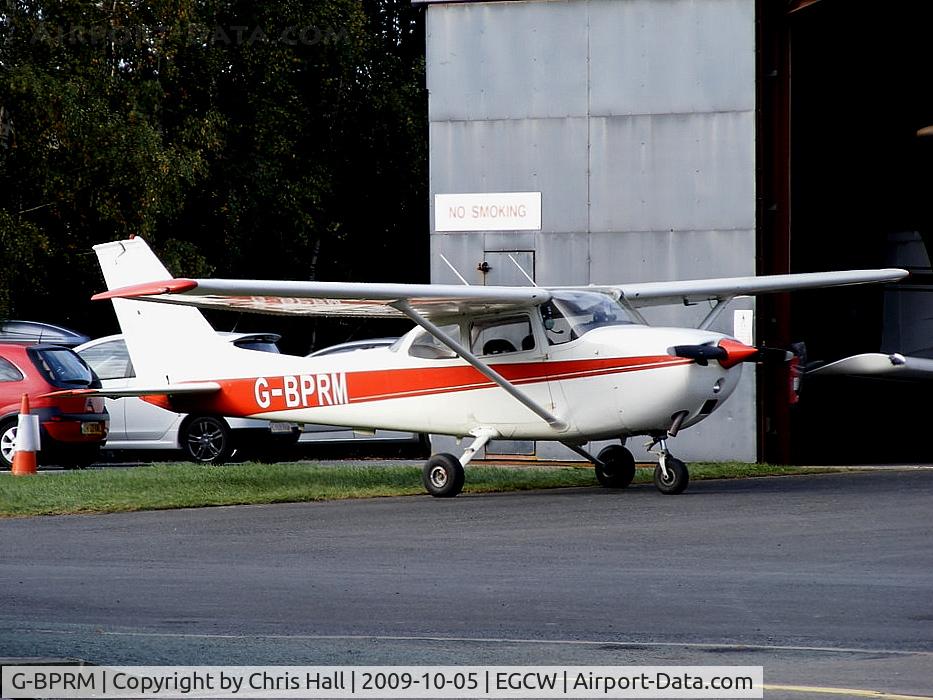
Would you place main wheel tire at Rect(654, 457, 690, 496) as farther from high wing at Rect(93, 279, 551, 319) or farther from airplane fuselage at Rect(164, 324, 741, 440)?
high wing at Rect(93, 279, 551, 319)

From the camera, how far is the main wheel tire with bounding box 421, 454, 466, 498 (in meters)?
15.9

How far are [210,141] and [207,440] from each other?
11.8 m

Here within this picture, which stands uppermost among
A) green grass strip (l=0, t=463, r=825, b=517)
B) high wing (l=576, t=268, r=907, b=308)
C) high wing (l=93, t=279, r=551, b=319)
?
high wing (l=576, t=268, r=907, b=308)

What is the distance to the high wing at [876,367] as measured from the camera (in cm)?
2230

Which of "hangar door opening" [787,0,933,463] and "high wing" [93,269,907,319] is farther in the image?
"hangar door opening" [787,0,933,463]

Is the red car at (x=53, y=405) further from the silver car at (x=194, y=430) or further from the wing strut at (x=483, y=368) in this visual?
the wing strut at (x=483, y=368)

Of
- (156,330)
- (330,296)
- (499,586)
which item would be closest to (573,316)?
(330,296)

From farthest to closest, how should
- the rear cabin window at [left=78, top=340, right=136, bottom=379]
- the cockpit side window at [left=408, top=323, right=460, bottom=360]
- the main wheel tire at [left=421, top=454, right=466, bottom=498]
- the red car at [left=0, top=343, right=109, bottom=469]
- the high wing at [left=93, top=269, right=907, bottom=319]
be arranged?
the rear cabin window at [left=78, top=340, right=136, bottom=379], the red car at [left=0, top=343, right=109, bottom=469], the cockpit side window at [left=408, top=323, right=460, bottom=360], the main wheel tire at [left=421, top=454, right=466, bottom=498], the high wing at [left=93, top=269, right=907, bottom=319]

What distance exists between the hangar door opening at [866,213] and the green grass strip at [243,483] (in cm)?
797

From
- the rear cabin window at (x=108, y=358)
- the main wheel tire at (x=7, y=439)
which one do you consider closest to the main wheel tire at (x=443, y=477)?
the main wheel tire at (x=7, y=439)

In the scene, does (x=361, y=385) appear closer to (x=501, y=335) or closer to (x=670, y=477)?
(x=501, y=335)

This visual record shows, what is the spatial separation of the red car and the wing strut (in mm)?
6466

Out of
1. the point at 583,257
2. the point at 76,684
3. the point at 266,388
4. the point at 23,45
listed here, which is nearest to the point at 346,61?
the point at 23,45

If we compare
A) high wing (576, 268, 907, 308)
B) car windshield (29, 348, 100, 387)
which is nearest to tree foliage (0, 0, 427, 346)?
car windshield (29, 348, 100, 387)
